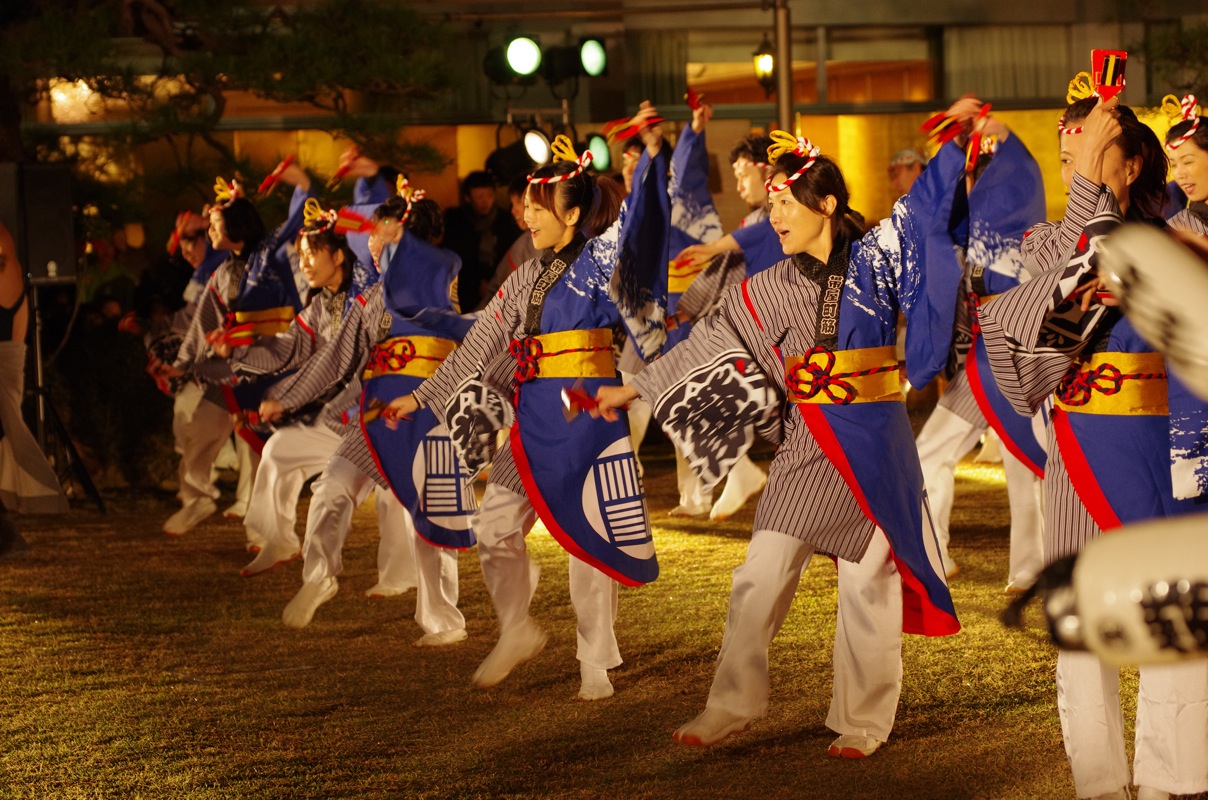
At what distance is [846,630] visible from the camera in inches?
147

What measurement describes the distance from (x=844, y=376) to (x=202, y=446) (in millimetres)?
5030

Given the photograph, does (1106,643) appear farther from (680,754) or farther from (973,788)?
(680,754)

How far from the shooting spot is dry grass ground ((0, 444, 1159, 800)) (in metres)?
3.55

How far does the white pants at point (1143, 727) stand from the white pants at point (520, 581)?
1.61 m

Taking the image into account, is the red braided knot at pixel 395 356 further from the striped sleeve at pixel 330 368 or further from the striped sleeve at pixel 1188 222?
the striped sleeve at pixel 1188 222

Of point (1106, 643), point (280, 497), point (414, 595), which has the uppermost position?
point (1106, 643)

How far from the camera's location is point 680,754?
12.2 ft

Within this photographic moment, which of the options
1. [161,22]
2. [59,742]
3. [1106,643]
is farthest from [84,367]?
[1106,643]

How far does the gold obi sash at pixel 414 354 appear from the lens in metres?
5.40

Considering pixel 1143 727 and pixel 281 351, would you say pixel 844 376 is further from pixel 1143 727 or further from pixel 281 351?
pixel 281 351

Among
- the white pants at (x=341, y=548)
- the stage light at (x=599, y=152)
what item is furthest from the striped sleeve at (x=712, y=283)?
the stage light at (x=599, y=152)

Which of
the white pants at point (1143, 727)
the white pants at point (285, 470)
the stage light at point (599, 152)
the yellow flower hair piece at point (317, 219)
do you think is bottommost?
the white pants at point (1143, 727)

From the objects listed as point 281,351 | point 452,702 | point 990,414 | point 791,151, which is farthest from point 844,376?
point 281,351

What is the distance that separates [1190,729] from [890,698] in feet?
2.74
